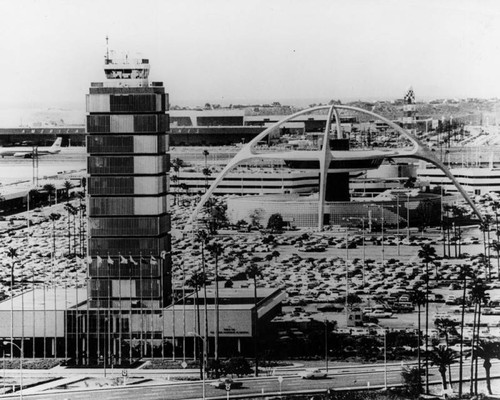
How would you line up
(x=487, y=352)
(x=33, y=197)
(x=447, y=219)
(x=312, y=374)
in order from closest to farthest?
(x=487, y=352), (x=312, y=374), (x=447, y=219), (x=33, y=197)

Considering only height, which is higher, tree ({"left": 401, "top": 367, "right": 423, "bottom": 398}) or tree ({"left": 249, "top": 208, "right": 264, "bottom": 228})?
Result: tree ({"left": 249, "top": 208, "right": 264, "bottom": 228})

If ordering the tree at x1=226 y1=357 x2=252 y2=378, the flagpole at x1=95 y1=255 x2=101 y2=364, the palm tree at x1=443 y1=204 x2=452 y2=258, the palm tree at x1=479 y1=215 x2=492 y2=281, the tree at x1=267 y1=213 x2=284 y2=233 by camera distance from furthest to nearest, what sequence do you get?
1. the tree at x1=267 y1=213 x2=284 y2=233
2. the palm tree at x1=443 y1=204 x2=452 y2=258
3. the palm tree at x1=479 y1=215 x2=492 y2=281
4. the flagpole at x1=95 y1=255 x2=101 y2=364
5. the tree at x1=226 y1=357 x2=252 y2=378

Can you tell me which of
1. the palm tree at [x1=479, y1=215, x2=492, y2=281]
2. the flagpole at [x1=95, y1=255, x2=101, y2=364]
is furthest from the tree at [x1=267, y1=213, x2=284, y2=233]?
the flagpole at [x1=95, y1=255, x2=101, y2=364]

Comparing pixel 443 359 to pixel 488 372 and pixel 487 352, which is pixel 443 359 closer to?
pixel 488 372

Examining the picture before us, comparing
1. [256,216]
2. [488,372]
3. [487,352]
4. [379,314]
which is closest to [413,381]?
[488,372]

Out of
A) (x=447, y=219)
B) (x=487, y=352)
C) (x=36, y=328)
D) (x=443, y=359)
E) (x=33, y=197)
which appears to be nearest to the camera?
(x=443, y=359)

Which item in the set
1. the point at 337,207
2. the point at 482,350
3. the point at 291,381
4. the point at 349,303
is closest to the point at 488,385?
the point at 482,350

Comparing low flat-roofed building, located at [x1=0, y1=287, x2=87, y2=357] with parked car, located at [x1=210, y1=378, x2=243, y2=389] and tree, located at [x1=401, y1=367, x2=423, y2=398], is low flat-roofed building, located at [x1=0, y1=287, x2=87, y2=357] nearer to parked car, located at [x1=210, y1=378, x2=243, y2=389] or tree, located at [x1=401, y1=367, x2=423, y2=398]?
parked car, located at [x1=210, y1=378, x2=243, y2=389]
